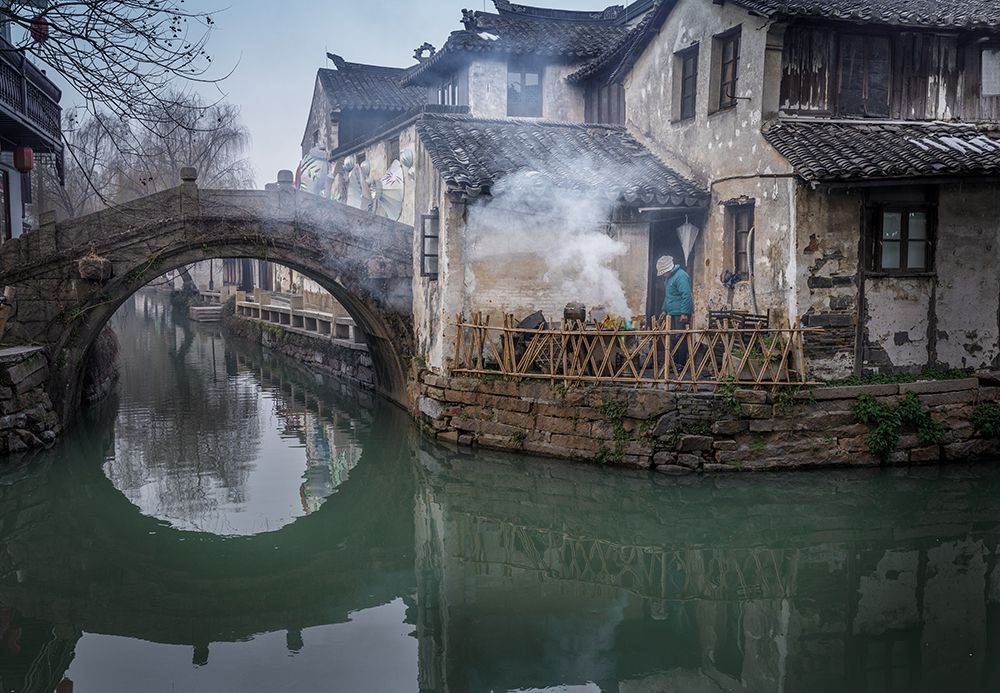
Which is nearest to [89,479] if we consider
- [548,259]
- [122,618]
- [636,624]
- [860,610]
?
[122,618]

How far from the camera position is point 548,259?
44.0 ft

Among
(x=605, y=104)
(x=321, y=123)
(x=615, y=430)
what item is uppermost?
(x=321, y=123)

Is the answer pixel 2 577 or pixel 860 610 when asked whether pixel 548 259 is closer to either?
pixel 860 610

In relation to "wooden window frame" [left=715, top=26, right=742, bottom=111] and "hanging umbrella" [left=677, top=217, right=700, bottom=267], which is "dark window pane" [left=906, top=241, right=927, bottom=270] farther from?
"hanging umbrella" [left=677, top=217, right=700, bottom=267]

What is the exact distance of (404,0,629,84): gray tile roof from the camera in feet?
67.4

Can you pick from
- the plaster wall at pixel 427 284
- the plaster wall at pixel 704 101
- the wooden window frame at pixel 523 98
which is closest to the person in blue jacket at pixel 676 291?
the plaster wall at pixel 704 101

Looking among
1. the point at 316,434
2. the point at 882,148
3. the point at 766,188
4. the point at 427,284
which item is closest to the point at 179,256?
the point at 316,434

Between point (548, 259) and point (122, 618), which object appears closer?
point (122, 618)

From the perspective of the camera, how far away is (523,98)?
2128 centimetres

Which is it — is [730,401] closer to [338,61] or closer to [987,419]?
[987,419]

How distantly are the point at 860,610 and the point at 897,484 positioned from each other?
3.50 metres

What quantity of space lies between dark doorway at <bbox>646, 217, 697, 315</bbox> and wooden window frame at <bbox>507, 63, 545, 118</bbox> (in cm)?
793

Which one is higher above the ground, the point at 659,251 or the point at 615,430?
the point at 659,251

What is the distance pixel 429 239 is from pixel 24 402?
6.01 metres
